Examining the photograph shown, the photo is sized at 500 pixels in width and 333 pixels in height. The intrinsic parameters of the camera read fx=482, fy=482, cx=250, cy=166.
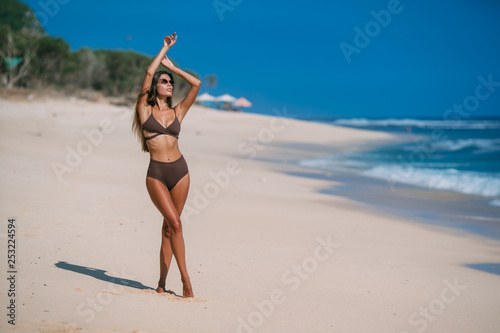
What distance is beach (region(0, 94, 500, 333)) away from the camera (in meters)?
3.81

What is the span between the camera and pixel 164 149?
4.05 meters

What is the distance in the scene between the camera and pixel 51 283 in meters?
4.09

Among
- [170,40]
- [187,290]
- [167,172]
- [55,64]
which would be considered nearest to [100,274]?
[187,290]

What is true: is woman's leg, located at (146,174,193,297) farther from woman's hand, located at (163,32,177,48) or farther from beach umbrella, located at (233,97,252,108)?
beach umbrella, located at (233,97,252,108)

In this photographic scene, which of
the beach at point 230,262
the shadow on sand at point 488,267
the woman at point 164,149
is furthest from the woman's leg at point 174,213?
the shadow on sand at point 488,267

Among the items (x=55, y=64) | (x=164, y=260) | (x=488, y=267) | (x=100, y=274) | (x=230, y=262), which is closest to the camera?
(x=164, y=260)

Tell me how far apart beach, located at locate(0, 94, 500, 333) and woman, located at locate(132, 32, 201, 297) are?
0.55m

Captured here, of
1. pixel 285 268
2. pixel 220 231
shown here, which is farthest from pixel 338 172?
pixel 285 268

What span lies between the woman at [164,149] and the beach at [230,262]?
0.55m

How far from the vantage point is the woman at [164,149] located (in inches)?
157

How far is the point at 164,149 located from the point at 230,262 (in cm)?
176

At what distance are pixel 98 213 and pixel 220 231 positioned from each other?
172 centimetres

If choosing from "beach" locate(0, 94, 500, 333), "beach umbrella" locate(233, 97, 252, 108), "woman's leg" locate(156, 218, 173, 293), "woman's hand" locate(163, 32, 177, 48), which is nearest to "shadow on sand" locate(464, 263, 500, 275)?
"beach" locate(0, 94, 500, 333)

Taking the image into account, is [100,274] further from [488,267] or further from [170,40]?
[488,267]
